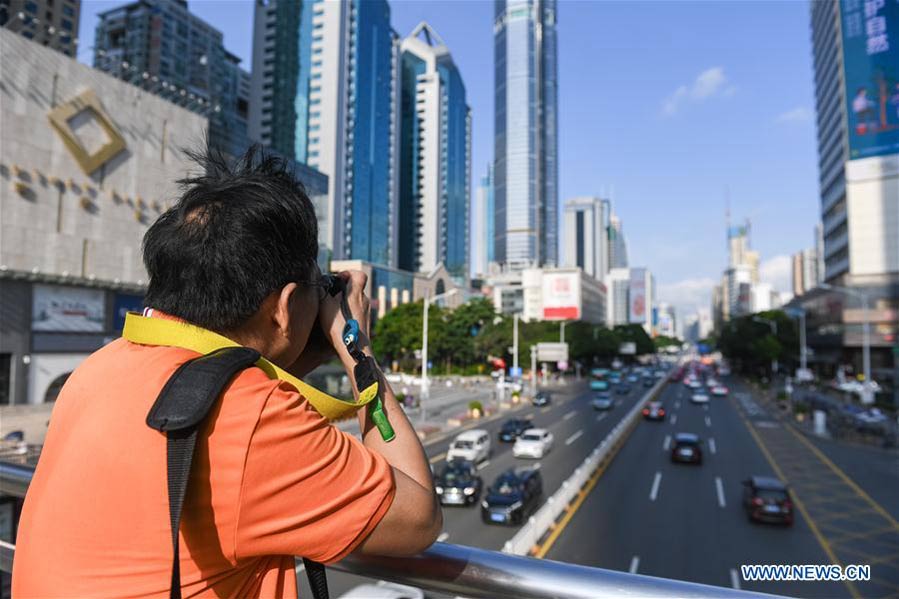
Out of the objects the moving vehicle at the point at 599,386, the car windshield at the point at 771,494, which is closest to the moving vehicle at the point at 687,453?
the car windshield at the point at 771,494

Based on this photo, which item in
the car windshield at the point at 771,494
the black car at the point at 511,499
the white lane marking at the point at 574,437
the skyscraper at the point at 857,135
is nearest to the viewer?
the car windshield at the point at 771,494

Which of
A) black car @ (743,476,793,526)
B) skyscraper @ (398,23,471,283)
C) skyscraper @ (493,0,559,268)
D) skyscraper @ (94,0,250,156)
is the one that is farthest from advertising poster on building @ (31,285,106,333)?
skyscraper @ (493,0,559,268)

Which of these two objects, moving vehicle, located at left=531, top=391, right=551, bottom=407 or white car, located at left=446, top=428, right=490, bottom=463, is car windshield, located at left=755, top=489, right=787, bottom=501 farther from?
moving vehicle, located at left=531, top=391, right=551, bottom=407

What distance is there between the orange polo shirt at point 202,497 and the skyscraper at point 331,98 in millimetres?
78385

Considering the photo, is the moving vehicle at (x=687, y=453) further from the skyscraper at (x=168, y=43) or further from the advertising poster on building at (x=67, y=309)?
the skyscraper at (x=168, y=43)

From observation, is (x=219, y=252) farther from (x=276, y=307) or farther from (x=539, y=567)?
(x=539, y=567)

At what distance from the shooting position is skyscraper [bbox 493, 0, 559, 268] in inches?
6284

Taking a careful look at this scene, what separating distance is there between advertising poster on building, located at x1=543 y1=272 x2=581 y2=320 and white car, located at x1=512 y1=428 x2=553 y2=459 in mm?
61716

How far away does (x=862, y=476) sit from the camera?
16172 mm

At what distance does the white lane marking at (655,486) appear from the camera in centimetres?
1472

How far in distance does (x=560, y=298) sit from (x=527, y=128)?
88.3 m

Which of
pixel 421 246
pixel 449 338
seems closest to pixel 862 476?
pixel 449 338

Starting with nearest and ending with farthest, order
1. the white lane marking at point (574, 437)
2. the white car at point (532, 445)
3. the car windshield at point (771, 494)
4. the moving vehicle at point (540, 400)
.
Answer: the car windshield at point (771, 494), the white car at point (532, 445), the white lane marking at point (574, 437), the moving vehicle at point (540, 400)

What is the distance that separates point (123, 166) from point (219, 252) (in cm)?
3441
